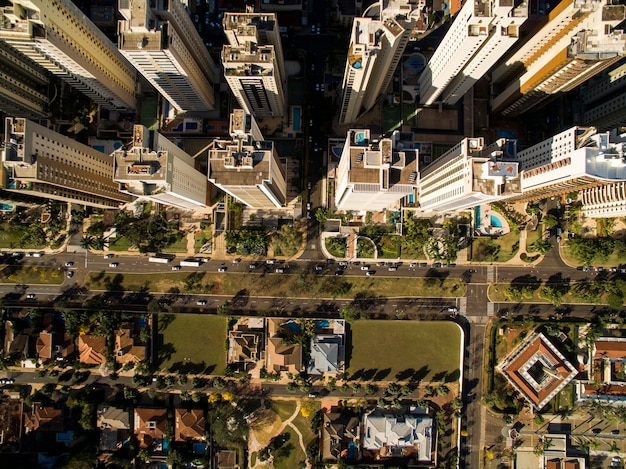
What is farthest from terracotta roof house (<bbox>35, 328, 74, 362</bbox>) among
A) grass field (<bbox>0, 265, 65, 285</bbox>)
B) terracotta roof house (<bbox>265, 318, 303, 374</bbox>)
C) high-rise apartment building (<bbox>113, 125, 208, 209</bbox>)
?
high-rise apartment building (<bbox>113, 125, 208, 209</bbox>)

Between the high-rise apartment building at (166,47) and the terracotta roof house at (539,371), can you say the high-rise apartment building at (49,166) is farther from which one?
the terracotta roof house at (539,371)

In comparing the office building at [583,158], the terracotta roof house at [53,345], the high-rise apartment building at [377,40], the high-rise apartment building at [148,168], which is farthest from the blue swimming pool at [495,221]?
the terracotta roof house at [53,345]

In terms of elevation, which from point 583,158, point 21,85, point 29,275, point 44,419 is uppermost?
point 21,85

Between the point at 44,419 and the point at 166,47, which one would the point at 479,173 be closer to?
the point at 166,47

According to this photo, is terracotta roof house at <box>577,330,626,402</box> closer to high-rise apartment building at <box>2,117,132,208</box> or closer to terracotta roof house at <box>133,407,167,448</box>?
terracotta roof house at <box>133,407,167,448</box>

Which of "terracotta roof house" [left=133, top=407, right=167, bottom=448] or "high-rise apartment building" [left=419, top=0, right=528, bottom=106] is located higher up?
"high-rise apartment building" [left=419, top=0, right=528, bottom=106]

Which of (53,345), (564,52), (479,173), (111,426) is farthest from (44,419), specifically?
(564,52)
